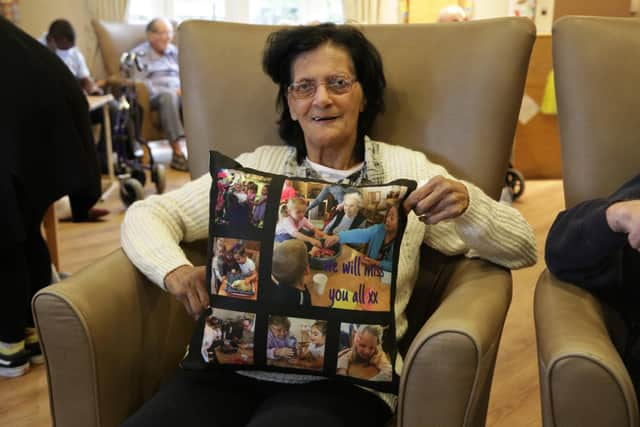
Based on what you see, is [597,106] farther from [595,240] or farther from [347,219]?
[347,219]

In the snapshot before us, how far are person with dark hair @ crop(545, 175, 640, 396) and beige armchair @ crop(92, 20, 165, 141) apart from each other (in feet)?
13.1

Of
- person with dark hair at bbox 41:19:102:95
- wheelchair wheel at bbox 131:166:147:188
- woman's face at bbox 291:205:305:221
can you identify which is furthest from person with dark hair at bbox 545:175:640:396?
person with dark hair at bbox 41:19:102:95

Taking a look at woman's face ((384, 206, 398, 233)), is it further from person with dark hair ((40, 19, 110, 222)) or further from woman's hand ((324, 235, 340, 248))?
person with dark hair ((40, 19, 110, 222))

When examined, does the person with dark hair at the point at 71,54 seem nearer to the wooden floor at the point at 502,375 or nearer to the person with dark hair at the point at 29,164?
the wooden floor at the point at 502,375

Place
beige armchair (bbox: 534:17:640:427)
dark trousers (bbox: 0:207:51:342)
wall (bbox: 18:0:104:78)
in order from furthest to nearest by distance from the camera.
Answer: wall (bbox: 18:0:104:78) → dark trousers (bbox: 0:207:51:342) → beige armchair (bbox: 534:17:640:427)

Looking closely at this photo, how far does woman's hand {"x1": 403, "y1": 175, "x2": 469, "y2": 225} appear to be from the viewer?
1.07m

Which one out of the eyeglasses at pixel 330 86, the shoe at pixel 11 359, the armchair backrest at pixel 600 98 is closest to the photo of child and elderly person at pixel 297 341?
the eyeglasses at pixel 330 86

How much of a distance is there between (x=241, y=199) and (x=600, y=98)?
2.41 ft

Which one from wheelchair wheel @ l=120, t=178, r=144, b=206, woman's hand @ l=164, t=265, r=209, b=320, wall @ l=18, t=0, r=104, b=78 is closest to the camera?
woman's hand @ l=164, t=265, r=209, b=320

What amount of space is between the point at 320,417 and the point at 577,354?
1.28ft

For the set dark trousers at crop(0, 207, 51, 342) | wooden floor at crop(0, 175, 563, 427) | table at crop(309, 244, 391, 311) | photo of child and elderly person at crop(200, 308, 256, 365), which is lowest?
wooden floor at crop(0, 175, 563, 427)

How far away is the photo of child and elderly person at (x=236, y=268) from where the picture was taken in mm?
1056

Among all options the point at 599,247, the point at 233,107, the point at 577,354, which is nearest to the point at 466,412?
the point at 577,354

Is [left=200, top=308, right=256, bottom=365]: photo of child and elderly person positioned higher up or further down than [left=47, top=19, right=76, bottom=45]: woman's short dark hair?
further down
